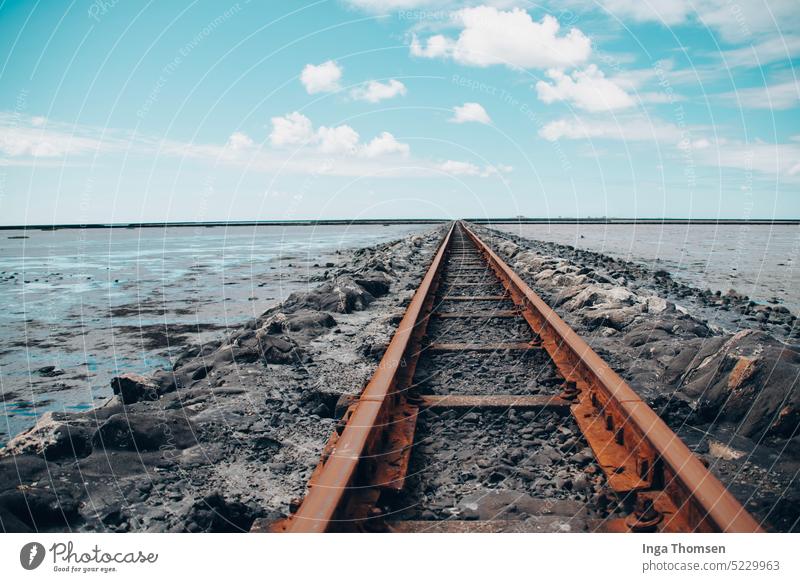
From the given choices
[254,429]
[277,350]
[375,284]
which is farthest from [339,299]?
[254,429]

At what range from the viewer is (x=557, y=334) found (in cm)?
423

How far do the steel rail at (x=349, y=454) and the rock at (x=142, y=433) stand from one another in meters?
1.01

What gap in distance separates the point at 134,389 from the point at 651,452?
3461mm

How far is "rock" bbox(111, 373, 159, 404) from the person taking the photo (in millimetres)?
3938

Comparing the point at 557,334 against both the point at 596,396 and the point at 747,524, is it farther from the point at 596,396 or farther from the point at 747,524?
the point at 747,524

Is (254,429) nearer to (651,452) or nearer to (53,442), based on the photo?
(53,442)

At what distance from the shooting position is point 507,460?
2.41m

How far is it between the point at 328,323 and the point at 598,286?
3.46 metres

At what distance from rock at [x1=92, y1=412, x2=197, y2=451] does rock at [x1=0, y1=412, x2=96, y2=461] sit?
0.29 ft

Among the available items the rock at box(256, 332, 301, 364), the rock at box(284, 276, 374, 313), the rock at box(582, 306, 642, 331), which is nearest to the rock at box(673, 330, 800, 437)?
the rock at box(582, 306, 642, 331)

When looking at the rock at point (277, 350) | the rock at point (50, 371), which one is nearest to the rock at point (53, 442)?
the rock at point (277, 350)

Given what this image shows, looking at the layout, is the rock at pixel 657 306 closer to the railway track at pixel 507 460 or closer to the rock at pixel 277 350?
the railway track at pixel 507 460

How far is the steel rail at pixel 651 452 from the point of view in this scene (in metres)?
1.71

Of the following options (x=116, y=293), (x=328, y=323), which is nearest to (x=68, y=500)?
(x=328, y=323)
